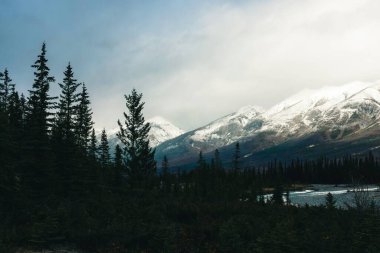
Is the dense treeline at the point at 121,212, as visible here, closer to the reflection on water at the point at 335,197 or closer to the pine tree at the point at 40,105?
the pine tree at the point at 40,105

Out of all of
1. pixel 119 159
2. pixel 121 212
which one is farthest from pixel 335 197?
pixel 121 212

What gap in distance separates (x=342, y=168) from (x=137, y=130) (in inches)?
5356

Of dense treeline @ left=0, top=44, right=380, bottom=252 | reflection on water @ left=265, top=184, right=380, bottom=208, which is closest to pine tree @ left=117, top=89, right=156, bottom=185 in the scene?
dense treeline @ left=0, top=44, right=380, bottom=252

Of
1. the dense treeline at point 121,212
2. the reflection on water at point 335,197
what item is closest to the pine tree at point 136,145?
the dense treeline at point 121,212

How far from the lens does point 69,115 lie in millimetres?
49000

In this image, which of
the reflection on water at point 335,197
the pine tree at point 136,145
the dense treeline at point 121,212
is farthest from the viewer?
the reflection on water at point 335,197

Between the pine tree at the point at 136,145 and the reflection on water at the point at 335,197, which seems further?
the reflection on water at the point at 335,197

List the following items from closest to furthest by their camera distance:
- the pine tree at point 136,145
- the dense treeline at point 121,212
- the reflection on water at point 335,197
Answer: the dense treeline at point 121,212, the pine tree at point 136,145, the reflection on water at point 335,197

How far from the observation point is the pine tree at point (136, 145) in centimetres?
4281

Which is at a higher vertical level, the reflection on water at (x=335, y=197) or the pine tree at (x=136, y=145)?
the pine tree at (x=136, y=145)

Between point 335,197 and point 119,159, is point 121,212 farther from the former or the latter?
point 335,197

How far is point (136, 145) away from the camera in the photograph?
143 feet

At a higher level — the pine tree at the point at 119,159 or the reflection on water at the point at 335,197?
the pine tree at the point at 119,159

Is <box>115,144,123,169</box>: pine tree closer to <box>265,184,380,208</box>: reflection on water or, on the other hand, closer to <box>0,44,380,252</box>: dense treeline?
<box>0,44,380,252</box>: dense treeline
